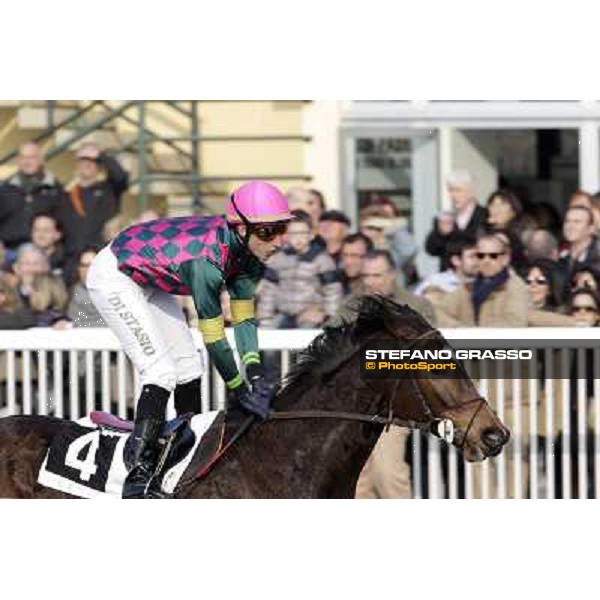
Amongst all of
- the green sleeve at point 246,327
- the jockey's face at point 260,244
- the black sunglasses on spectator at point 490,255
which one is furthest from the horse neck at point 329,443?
the black sunglasses on spectator at point 490,255

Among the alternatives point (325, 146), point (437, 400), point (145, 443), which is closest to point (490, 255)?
point (437, 400)

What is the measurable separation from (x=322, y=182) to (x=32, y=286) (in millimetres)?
2347

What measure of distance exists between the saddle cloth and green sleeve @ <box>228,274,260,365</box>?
0.30 metres

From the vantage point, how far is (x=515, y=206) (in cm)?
1084

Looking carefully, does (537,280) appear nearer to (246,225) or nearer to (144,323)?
(246,225)

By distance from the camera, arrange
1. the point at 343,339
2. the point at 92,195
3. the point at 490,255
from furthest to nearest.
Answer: the point at 92,195 → the point at 490,255 → the point at 343,339

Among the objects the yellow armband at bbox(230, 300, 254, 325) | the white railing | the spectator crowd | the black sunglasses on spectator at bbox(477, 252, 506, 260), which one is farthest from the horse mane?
the black sunglasses on spectator at bbox(477, 252, 506, 260)

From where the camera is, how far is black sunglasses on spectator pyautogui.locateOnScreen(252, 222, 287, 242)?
8.27 m

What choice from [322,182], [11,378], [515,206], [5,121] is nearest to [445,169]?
[322,182]

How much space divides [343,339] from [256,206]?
2.06 feet

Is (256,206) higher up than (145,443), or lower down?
higher up

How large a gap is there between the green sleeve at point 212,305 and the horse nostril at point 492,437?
3.22ft

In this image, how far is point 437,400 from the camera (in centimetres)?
835

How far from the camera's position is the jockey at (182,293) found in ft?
27.0
